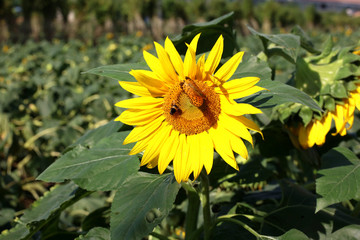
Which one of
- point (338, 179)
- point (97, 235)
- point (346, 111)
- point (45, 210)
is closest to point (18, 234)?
point (45, 210)

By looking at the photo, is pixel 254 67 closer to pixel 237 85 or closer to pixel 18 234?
pixel 237 85

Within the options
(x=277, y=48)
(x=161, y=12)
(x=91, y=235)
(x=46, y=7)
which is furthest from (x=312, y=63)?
(x=161, y=12)

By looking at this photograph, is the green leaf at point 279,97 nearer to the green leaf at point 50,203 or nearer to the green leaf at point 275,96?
the green leaf at point 275,96

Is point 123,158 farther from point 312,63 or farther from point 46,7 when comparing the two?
point 46,7

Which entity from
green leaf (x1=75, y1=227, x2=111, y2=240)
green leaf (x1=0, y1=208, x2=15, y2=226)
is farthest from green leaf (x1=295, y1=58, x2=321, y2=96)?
green leaf (x1=0, y1=208, x2=15, y2=226)

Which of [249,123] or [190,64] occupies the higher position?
Result: [190,64]

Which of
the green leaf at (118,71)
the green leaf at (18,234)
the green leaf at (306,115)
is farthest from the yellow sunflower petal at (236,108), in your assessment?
the green leaf at (18,234)

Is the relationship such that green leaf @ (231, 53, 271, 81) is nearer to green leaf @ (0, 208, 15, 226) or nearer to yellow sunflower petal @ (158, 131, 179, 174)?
yellow sunflower petal @ (158, 131, 179, 174)
